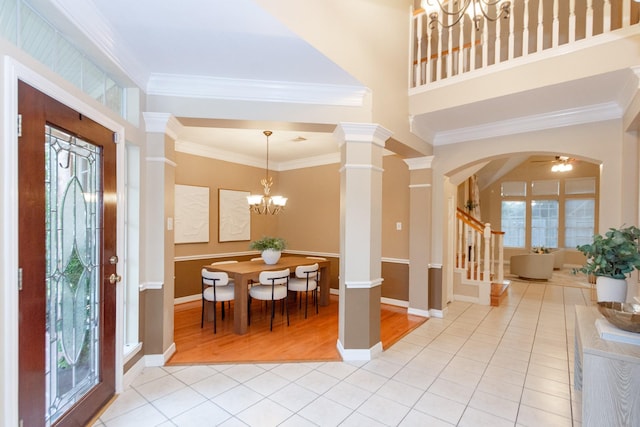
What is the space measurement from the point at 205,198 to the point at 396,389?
4235 mm

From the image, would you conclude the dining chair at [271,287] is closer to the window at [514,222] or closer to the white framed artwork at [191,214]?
the white framed artwork at [191,214]

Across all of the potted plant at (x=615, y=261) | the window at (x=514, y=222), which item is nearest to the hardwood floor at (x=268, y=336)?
the potted plant at (x=615, y=261)

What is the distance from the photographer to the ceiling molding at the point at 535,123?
331 centimetres

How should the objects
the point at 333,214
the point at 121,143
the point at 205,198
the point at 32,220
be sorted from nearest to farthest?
the point at 32,220 → the point at 121,143 → the point at 205,198 → the point at 333,214

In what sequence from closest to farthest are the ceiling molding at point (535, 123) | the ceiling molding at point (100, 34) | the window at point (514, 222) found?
1. the ceiling molding at point (100, 34)
2. the ceiling molding at point (535, 123)
3. the window at point (514, 222)

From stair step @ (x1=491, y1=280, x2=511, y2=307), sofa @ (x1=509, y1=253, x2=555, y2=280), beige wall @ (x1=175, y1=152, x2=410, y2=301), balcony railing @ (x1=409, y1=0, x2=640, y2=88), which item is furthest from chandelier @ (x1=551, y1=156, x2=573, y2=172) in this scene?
beige wall @ (x1=175, y1=152, x2=410, y2=301)

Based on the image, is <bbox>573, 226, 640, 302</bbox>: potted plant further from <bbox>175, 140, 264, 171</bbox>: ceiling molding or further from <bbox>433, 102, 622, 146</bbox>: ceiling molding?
<bbox>175, 140, 264, 171</bbox>: ceiling molding

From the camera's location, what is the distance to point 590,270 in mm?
2580

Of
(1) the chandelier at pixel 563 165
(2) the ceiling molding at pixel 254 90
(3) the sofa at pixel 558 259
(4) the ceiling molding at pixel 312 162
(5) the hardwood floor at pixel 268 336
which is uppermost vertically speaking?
(1) the chandelier at pixel 563 165

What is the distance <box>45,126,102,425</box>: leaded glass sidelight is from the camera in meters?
1.83

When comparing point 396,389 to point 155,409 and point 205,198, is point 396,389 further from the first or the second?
point 205,198

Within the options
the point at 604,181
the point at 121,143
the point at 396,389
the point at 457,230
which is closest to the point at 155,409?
the point at 396,389

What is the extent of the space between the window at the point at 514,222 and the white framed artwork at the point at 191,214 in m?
9.58

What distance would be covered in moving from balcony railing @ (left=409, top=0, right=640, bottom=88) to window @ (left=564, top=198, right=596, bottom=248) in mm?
6794
